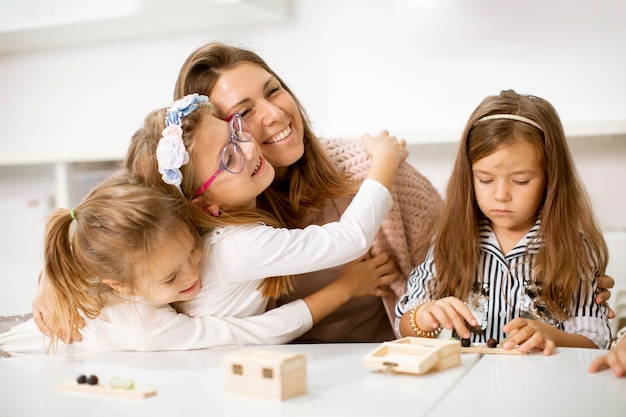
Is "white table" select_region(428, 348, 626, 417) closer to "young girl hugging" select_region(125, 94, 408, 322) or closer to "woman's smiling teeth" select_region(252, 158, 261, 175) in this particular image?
"young girl hugging" select_region(125, 94, 408, 322)

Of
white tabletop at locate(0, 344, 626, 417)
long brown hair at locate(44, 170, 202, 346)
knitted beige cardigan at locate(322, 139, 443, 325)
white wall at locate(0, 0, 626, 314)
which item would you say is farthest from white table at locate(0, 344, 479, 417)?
white wall at locate(0, 0, 626, 314)

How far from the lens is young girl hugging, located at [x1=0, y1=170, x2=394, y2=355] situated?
122cm

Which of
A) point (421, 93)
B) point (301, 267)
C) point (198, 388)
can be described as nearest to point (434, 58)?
point (421, 93)

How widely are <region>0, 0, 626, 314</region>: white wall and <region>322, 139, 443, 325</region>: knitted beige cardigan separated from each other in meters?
0.62

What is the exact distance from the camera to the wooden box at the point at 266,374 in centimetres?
91

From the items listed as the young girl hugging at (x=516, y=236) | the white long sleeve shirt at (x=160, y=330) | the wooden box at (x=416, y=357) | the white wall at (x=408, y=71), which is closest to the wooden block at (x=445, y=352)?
the wooden box at (x=416, y=357)

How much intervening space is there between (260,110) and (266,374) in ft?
2.48

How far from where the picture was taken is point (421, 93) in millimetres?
2525

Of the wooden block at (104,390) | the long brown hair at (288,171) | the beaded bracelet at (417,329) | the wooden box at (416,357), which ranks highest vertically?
the long brown hair at (288,171)

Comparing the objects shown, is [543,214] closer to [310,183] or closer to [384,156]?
[384,156]

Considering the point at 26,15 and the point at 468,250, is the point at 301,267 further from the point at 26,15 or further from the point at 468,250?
the point at 26,15

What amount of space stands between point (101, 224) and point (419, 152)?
155 cm

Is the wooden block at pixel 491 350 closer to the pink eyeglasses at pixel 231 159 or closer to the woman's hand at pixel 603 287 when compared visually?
the woman's hand at pixel 603 287

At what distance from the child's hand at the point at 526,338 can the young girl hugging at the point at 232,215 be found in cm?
33
